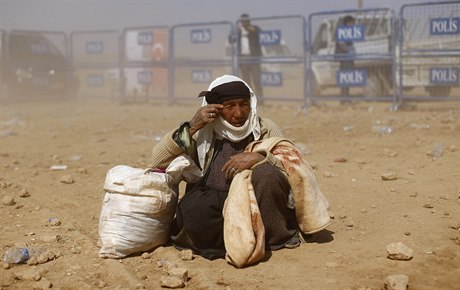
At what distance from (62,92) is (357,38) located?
8.94 meters

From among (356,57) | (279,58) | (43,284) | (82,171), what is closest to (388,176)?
(82,171)

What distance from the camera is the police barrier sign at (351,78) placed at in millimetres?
12414

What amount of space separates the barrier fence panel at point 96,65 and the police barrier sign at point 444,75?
8.72 metres

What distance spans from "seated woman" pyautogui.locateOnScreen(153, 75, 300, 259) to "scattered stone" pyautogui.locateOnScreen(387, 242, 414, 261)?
1.96 feet

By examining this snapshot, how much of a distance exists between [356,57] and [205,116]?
8918 mm

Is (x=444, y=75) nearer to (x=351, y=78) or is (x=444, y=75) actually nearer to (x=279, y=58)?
(x=351, y=78)

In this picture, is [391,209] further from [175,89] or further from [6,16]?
[6,16]

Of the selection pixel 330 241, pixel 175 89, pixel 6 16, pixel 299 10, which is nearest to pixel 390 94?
pixel 175 89

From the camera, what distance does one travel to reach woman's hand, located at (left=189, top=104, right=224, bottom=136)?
13.1 ft

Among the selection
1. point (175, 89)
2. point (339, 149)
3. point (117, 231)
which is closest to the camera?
point (117, 231)

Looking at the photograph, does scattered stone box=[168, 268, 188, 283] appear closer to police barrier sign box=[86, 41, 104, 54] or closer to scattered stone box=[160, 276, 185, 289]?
scattered stone box=[160, 276, 185, 289]

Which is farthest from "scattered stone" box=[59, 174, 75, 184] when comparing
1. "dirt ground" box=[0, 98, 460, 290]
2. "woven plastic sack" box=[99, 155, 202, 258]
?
"woven plastic sack" box=[99, 155, 202, 258]

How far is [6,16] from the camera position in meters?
32.9

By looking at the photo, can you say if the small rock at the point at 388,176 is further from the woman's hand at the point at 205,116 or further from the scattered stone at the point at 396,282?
the scattered stone at the point at 396,282
